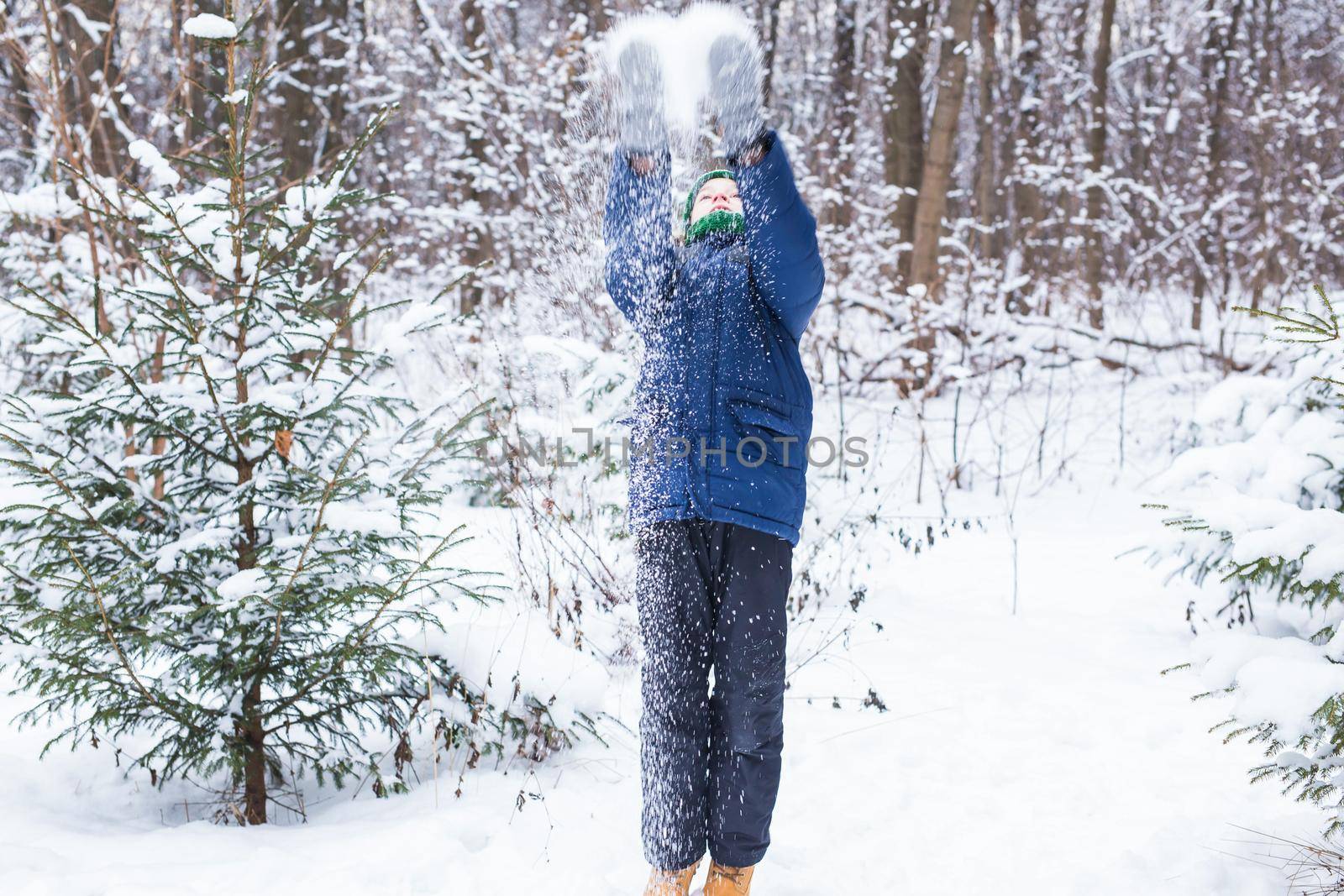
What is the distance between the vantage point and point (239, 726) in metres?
2.41

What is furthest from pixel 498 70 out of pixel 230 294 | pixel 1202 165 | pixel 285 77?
pixel 1202 165

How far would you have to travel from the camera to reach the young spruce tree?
223 centimetres

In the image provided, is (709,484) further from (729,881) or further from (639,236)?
(729,881)

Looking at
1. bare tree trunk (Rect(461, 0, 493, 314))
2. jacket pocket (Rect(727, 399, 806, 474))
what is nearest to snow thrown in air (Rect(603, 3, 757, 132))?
jacket pocket (Rect(727, 399, 806, 474))

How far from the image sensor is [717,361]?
1962mm

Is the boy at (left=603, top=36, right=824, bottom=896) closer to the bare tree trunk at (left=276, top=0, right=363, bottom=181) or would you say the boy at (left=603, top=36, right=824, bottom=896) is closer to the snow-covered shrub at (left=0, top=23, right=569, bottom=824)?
the snow-covered shrub at (left=0, top=23, right=569, bottom=824)

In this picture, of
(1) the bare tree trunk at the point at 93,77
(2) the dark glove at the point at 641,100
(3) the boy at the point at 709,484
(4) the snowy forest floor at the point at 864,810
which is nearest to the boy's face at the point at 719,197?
(3) the boy at the point at 709,484

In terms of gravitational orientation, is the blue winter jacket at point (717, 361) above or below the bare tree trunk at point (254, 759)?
above

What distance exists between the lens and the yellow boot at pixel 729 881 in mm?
2020

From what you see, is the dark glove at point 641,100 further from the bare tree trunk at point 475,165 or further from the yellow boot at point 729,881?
the bare tree trunk at point 475,165

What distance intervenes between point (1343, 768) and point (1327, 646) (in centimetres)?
25

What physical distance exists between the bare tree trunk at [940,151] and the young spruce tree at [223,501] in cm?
601

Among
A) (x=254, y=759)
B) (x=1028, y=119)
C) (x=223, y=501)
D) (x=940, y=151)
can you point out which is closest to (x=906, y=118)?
(x=940, y=151)

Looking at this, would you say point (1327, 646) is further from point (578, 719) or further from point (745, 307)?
point (578, 719)
